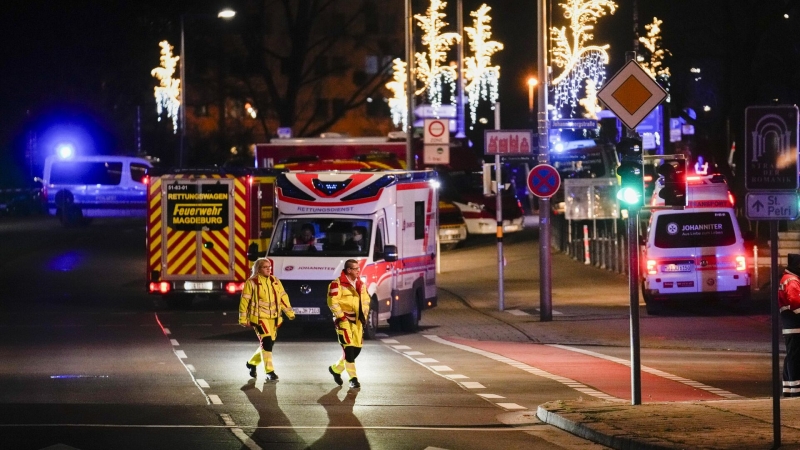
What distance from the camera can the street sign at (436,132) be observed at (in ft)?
107

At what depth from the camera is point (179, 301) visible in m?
29.9

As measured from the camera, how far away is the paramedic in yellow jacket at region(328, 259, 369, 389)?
55.3 feet

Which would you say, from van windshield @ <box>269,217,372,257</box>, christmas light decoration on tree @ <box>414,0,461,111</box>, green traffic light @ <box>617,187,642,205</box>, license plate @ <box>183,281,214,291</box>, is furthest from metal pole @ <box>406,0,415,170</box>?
christmas light decoration on tree @ <box>414,0,461,111</box>

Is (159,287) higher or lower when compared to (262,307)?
lower

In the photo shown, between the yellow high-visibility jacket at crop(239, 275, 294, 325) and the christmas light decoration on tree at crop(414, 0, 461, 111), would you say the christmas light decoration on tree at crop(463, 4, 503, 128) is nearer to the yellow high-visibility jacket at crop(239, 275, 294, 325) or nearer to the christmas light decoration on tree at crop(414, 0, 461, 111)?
the christmas light decoration on tree at crop(414, 0, 461, 111)

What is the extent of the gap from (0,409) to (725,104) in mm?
37544

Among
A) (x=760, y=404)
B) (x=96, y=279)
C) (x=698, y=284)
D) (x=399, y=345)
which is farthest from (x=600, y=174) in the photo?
(x=760, y=404)

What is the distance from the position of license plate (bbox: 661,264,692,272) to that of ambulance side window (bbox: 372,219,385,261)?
650 cm

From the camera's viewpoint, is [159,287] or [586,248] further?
[586,248]

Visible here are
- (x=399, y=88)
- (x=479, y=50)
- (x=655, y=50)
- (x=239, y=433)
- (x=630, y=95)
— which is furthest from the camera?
(x=479, y=50)

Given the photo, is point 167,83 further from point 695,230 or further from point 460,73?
point 695,230

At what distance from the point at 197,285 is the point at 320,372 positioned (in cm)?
1098

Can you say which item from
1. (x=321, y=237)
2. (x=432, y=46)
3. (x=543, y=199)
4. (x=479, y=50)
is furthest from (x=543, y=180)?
(x=479, y=50)

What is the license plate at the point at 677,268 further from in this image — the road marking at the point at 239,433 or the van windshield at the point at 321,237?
the road marking at the point at 239,433
